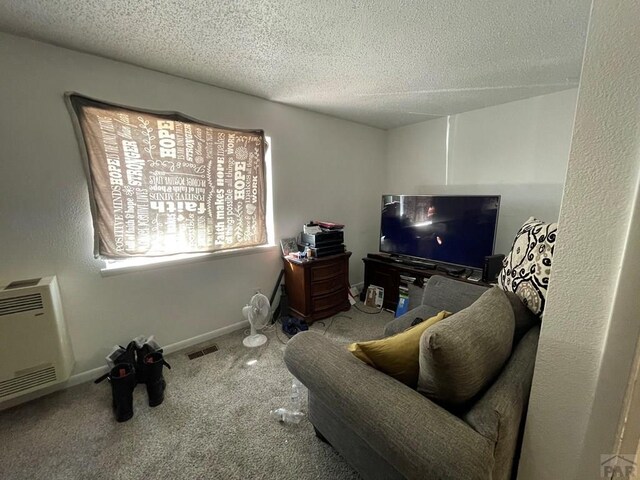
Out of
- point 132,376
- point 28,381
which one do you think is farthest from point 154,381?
point 28,381

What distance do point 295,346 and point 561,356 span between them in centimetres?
96

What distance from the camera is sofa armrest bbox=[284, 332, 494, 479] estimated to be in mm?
701

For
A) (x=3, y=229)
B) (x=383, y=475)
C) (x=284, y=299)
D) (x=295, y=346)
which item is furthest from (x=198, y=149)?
(x=383, y=475)

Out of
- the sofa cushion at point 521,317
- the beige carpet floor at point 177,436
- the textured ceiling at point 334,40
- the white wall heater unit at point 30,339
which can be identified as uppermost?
the textured ceiling at point 334,40

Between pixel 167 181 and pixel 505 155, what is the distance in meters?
3.19

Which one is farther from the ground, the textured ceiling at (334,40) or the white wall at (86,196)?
the textured ceiling at (334,40)

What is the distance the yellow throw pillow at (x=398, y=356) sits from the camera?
100 centimetres

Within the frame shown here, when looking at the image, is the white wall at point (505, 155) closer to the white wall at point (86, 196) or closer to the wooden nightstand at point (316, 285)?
the white wall at point (86, 196)

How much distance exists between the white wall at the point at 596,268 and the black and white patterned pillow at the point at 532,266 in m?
0.61

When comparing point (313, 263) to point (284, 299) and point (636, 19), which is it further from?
point (636, 19)

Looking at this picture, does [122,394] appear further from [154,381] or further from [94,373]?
[94,373]

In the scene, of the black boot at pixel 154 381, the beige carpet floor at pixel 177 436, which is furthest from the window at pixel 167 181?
the beige carpet floor at pixel 177 436

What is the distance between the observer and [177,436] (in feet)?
4.74

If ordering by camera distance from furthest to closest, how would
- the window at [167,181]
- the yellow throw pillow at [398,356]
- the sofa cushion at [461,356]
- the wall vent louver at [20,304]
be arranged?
the window at [167,181] → the wall vent louver at [20,304] → the yellow throw pillow at [398,356] → the sofa cushion at [461,356]
